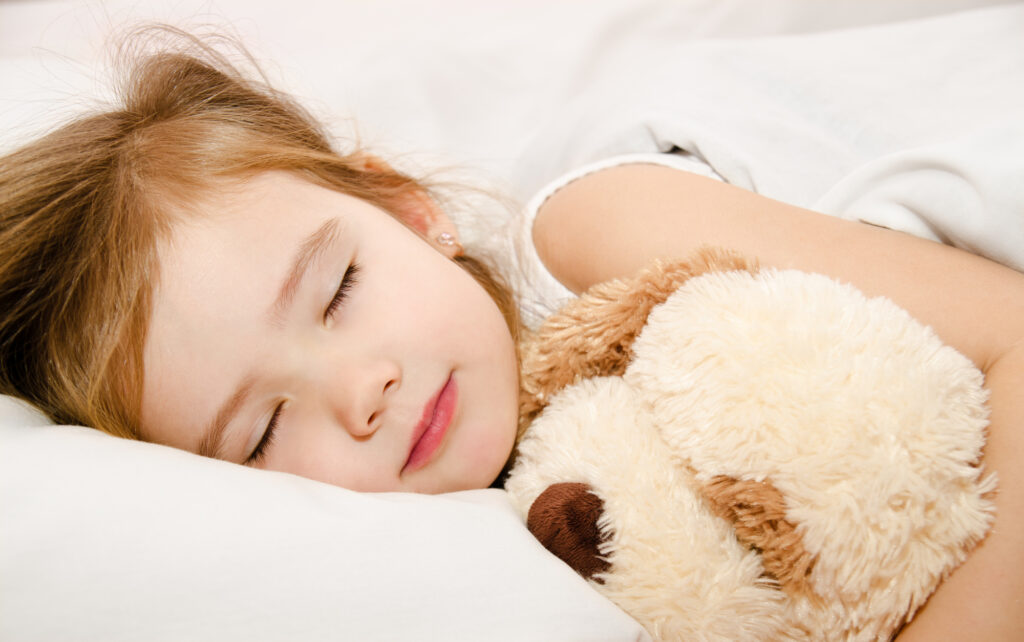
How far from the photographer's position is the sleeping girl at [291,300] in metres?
0.75

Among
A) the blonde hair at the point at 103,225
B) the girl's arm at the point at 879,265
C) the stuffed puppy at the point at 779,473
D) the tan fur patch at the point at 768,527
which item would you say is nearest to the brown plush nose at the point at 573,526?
the stuffed puppy at the point at 779,473

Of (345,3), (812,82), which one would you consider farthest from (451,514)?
(345,3)

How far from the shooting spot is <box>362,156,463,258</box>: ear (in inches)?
41.8

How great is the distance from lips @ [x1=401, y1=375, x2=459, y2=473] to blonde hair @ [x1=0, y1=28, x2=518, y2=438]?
312 mm

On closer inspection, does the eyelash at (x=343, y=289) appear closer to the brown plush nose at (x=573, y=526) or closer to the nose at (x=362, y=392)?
the nose at (x=362, y=392)

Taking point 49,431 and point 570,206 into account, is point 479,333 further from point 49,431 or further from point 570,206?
point 49,431

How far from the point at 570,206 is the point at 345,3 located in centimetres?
94

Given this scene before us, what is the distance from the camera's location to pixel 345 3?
1617 millimetres

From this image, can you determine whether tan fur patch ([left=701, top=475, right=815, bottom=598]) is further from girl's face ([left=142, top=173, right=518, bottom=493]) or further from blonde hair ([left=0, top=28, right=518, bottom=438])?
blonde hair ([left=0, top=28, right=518, bottom=438])

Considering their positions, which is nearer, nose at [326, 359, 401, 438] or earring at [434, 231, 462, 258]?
nose at [326, 359, 401, 438]

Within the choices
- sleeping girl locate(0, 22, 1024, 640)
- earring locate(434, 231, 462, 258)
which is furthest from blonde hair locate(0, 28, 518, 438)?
earring locate(434, 231, 462, 258)

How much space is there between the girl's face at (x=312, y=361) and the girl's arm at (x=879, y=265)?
0.26 meters

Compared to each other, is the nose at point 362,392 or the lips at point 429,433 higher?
the nose at point 362,392

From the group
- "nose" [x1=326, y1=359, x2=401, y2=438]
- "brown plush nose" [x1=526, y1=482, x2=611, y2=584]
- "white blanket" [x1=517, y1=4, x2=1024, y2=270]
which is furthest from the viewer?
"white blanket" [x1=517, y1=4, x2=1024, y2=270]
